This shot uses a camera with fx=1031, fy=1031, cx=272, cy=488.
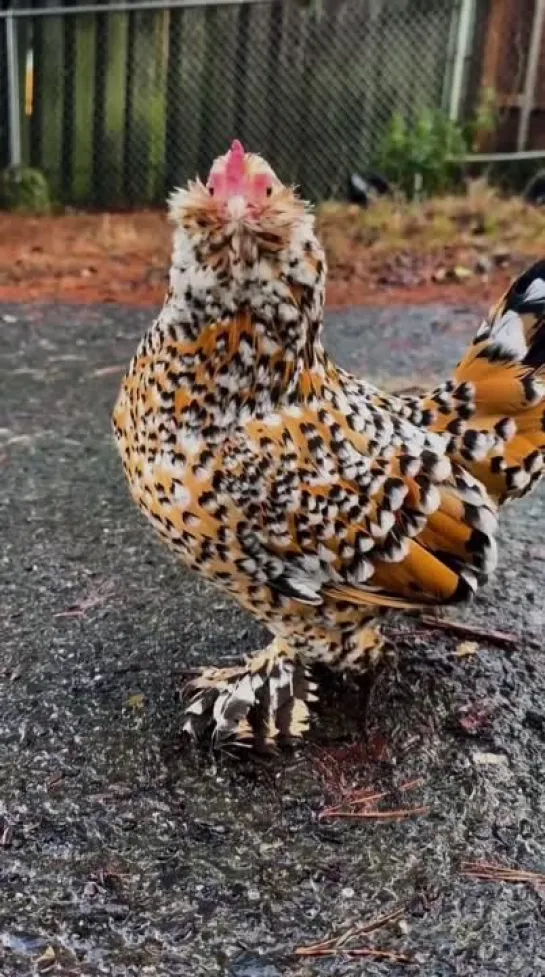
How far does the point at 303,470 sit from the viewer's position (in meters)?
2.55

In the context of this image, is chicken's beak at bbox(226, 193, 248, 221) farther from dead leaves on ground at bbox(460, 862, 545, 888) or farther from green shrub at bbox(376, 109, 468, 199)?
green shrub at bbox(376, 109, 468, 199)

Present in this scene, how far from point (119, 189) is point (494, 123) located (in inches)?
155

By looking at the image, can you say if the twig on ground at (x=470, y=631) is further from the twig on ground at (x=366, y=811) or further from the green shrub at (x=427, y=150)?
the green shrub at (x=427, y=150)

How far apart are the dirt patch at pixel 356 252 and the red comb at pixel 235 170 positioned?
17.6 feet

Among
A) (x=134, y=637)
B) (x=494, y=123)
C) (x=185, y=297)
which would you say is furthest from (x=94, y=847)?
(x=494, y=123)

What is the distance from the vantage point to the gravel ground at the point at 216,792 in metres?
2.27

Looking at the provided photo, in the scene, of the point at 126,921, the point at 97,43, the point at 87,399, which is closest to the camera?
the point at 126,921

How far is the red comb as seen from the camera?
7.38 feet

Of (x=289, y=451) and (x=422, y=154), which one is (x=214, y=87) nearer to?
(x=422, y=154)

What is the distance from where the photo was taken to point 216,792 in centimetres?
270

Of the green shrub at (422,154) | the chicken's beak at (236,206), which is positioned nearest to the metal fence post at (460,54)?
the green shrub at (422,154)

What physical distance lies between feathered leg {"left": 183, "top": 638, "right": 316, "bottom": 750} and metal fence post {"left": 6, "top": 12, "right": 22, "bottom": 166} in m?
7.94

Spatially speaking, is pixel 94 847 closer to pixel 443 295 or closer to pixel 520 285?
pixel 520 285

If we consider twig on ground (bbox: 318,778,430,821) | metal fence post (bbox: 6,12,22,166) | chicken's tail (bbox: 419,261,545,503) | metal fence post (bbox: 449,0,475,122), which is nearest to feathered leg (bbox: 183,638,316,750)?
twig on ground (bbox: 318,778,430,821)
